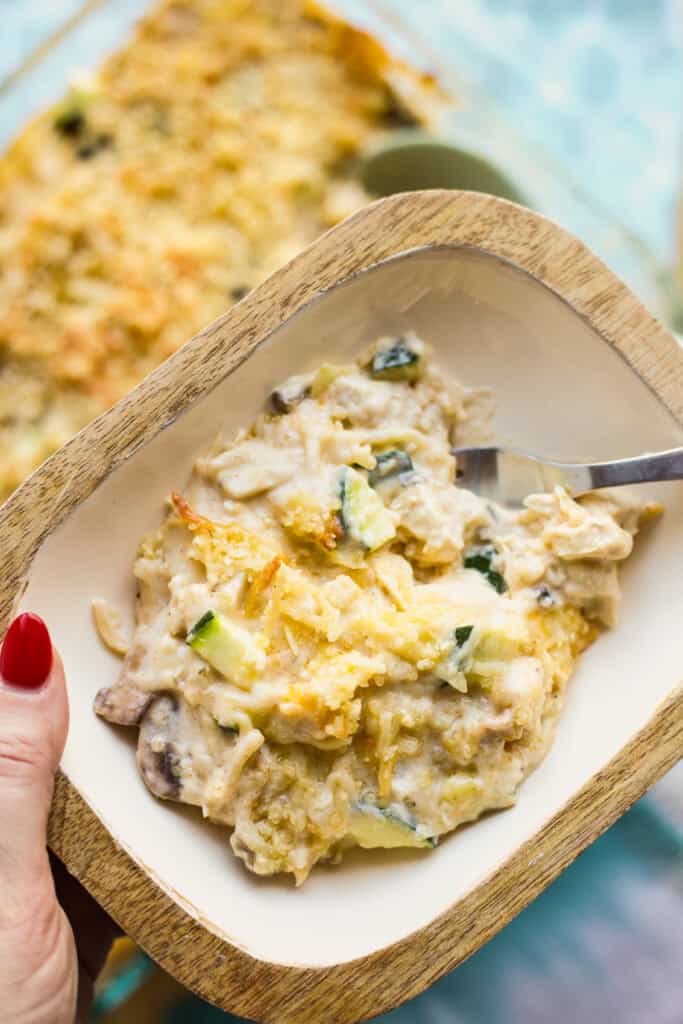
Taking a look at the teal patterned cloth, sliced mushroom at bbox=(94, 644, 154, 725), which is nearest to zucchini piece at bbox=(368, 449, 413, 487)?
sliced mushroom at bbox=(94, 644, 154, 725)

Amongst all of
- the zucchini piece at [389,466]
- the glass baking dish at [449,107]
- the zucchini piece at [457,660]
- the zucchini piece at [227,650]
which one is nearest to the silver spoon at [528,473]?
the zucchini piece at [389,466]

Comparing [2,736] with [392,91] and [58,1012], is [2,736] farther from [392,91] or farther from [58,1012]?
[392,91]

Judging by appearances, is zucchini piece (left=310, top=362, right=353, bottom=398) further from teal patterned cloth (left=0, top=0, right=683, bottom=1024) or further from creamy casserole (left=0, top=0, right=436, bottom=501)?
teal patterned cloth (left=0, top=0, right=683, bottom=1024)

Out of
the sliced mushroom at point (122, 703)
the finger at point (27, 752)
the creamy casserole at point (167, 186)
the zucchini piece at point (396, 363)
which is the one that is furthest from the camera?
the creamy casserole at point (167, 186)

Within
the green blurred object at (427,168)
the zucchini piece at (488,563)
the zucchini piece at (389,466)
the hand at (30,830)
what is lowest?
the hand at (30,830)

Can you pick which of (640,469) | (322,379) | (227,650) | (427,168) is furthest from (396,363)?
(427,168)

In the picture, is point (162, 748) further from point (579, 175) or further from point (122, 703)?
point (579, 175)

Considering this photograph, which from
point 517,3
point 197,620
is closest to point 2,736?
point 197,620

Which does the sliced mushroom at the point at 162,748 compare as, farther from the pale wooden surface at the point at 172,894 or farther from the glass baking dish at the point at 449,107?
the glass baking dish at the point at 449,107
